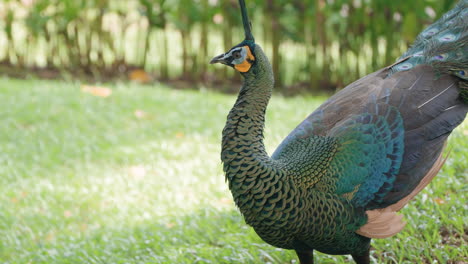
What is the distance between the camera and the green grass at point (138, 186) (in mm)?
3523

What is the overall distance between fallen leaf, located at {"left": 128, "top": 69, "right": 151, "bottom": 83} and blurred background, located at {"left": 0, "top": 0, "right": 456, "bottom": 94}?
34mm

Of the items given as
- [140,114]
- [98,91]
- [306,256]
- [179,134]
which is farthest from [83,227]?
[98,91]

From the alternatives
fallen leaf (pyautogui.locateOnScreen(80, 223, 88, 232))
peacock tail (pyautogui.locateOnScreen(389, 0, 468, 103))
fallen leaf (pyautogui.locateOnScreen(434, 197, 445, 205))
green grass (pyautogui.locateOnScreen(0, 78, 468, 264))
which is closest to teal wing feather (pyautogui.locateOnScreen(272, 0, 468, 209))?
peacock tail (pyautogui.locateOnScreen(389, 0, 468, 103))

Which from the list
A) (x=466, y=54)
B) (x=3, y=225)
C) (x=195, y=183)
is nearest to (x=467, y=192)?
(x=466, y=54)

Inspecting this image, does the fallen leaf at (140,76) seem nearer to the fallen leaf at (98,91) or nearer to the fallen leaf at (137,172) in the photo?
the fallen leaf at (98,91)

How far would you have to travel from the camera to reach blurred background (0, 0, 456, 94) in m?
7.46

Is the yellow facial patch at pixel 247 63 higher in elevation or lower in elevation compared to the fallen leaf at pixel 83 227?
higher

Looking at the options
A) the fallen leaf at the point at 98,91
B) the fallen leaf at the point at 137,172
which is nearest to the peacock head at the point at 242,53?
the fallen leaf at the point at 137,172

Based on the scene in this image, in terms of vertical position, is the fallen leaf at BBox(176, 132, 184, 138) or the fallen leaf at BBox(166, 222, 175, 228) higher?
the fallen leaf at BBox(176, 132, 184, 138)

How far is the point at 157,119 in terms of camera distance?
661 centimetres

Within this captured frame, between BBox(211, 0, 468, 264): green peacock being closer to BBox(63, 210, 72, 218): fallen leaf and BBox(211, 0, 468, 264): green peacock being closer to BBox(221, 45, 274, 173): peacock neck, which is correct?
BBox(221, 45, 274, 173): peacock neck

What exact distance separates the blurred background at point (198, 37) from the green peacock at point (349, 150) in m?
4.14

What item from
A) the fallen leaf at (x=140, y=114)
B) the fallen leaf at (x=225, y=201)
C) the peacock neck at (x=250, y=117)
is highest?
the peacock neck at (x=250, y=117)

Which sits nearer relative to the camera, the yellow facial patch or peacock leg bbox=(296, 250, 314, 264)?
the yellow facial patch
